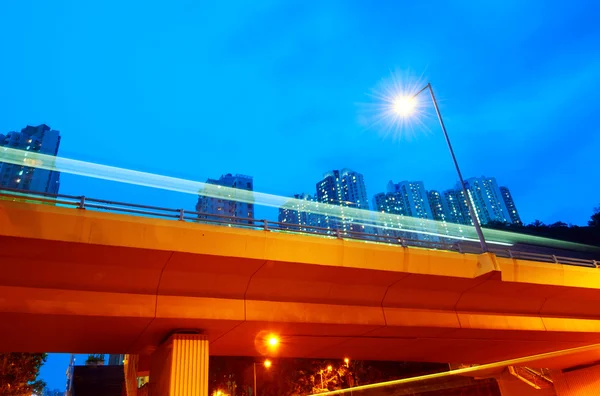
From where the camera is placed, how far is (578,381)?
25.3m

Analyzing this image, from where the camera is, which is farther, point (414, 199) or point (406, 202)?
point (414, 199)

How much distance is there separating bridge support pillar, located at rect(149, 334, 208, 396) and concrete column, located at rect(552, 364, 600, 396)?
75.1 feet

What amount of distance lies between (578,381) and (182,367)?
24.0m

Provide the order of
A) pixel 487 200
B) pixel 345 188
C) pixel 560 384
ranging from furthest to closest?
1. pixel 345 188
2. pixel 487 200
3. pixel 560 384

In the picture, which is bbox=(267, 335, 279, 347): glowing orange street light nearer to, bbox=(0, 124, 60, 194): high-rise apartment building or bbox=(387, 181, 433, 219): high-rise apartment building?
bbox=(0, 124, 60, 194): high-rise apartment building

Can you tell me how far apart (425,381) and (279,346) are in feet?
53.2

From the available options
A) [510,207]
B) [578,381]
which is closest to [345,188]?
[510,207]

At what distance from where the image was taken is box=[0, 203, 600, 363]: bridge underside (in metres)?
11.0

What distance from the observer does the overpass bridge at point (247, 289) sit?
35.9 ft

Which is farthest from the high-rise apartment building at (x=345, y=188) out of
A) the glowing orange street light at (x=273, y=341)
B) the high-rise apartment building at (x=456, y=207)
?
the glowing orange street light at (x=273, y=341)

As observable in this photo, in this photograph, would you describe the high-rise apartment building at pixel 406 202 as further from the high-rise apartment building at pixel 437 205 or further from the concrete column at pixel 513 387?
the concrete column at pixel 513 387

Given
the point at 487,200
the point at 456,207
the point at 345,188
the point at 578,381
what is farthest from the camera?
the point at 345,188

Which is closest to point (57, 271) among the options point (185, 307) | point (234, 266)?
point (185, 307)

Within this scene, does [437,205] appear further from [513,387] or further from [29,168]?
[29,168]
